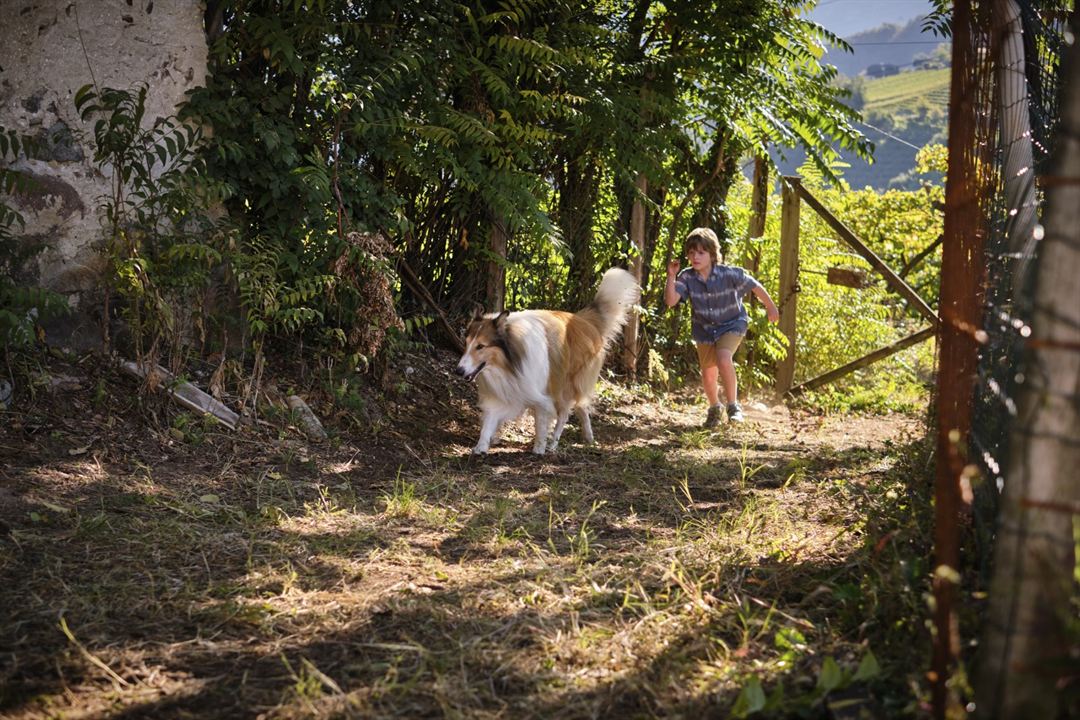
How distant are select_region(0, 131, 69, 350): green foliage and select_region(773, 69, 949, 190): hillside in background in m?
44.0

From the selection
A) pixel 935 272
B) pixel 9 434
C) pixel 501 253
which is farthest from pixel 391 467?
pixel 935 272

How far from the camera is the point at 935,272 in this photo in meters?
17.0

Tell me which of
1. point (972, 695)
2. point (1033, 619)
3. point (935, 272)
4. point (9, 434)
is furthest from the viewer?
point (935, 272)

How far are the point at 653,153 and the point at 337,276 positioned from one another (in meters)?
3.40

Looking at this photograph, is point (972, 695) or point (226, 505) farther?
point (226, 505)

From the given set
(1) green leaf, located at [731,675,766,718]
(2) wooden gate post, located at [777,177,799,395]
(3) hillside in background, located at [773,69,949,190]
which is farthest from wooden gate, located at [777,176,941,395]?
(3) hillside in background, located at [773,69,949,190]

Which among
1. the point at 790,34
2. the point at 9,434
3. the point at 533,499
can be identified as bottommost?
the point at 533,499

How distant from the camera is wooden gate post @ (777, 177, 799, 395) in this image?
970 centimetres

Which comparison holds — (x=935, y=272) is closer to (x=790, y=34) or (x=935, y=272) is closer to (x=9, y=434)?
(x=790, y=34)

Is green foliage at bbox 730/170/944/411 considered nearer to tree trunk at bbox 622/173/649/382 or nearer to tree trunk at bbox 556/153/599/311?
tree trunk at bbox 622/173/649/382

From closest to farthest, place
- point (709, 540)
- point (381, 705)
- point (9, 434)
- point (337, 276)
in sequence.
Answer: point (381, 705), point (709, 540), point (9, 434), point (337, 276)

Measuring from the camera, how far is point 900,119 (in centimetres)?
5984

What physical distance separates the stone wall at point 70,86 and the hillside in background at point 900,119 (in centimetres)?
4322

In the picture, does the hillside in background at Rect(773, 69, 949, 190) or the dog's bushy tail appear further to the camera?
the hillside in background at Rect(773, 69, 949, 190)
